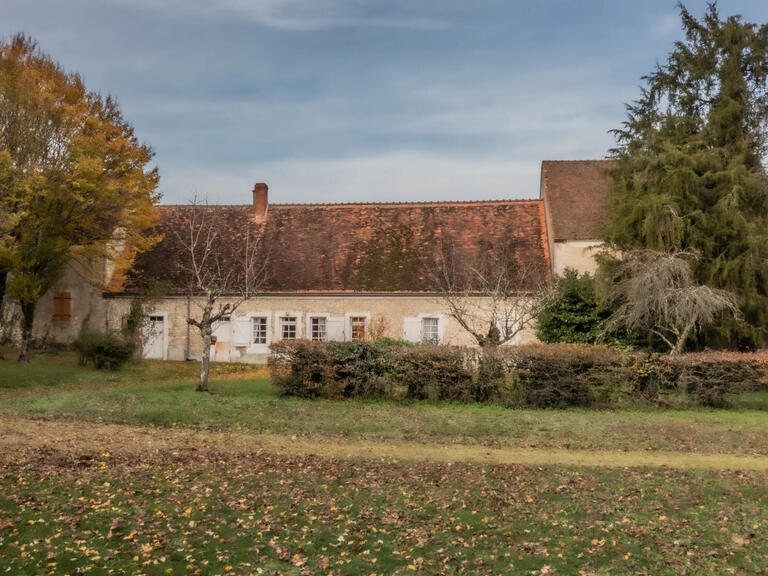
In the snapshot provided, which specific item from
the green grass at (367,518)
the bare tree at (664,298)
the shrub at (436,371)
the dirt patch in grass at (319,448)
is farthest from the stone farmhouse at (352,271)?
the green grass at (367,518)

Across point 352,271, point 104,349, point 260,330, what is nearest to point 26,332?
point 104,349

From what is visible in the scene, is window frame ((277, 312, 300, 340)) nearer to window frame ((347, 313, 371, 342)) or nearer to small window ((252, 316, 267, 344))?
small window ((252, 316, 267, 344))

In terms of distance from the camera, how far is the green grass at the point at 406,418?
1262 cm

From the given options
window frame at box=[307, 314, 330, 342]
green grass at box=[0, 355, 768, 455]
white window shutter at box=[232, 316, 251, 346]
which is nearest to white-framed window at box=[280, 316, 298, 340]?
window frame at box=[307, 314, 330, 342]

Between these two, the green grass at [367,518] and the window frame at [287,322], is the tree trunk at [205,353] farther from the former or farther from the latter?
the window frame at [287,322]

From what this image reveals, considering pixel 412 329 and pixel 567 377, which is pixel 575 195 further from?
pixel 567 377

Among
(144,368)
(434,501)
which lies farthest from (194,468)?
(144,368)

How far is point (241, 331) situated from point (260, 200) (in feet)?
20.4

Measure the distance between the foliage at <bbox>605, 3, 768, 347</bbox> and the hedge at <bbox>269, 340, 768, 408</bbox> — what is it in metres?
4.42

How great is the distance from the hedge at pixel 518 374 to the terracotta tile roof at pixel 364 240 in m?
8.32

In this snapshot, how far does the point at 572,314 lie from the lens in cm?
2247

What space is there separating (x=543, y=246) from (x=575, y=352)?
10.4 m

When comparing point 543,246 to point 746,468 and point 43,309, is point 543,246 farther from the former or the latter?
point 43,309

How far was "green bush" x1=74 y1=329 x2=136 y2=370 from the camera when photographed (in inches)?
877
